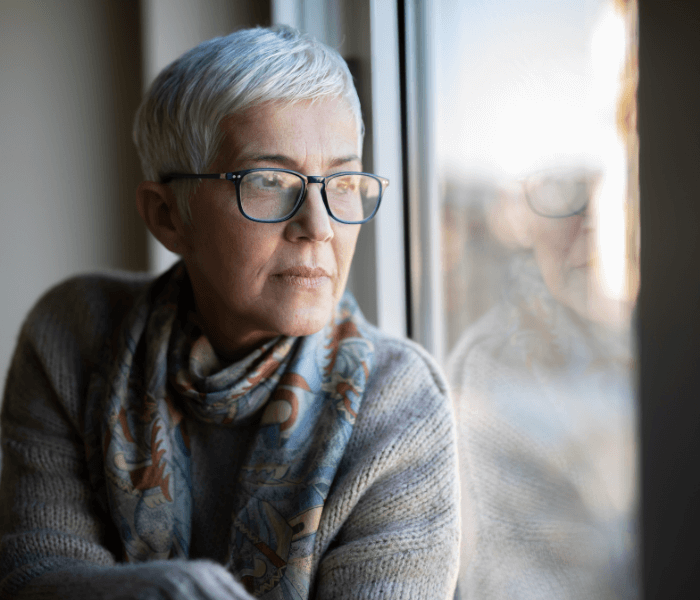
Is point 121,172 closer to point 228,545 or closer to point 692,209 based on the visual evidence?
point 228,545

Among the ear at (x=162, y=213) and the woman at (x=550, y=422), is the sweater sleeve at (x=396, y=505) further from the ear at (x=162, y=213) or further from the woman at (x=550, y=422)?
the ear at (x=162, y=213)

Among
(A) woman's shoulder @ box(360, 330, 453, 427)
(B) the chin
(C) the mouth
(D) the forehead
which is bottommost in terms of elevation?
(A) woman's shoulder @ box(360, 330, 453, 427)

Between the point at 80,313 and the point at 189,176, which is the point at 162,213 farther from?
the point at 80,313

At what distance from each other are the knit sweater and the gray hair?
372 millimetres

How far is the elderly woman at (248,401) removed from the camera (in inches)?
30.0

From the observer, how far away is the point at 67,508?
34.3 inches

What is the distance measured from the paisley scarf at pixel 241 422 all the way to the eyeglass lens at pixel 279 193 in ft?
0.73

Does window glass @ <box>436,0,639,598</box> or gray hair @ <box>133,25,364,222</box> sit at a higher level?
gray hair @ <box>133,25,364,222</box>

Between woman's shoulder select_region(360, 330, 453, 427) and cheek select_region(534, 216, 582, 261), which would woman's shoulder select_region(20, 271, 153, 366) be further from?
cheek select_region(534, 216, 582, 261)

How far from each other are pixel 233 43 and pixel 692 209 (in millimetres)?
669

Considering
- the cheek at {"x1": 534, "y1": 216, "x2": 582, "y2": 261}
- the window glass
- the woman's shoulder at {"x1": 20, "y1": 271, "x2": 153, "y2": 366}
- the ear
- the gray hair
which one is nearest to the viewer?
the window glass

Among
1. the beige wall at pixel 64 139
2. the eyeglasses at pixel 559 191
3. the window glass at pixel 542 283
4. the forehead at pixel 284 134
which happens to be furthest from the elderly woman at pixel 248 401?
the beige wall at pixel 64 139

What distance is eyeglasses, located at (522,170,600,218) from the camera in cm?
64

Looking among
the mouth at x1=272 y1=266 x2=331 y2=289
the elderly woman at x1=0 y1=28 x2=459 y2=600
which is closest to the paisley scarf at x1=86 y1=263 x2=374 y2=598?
the elderly woman at x1=0 y1=28 x2=459 y2=600
